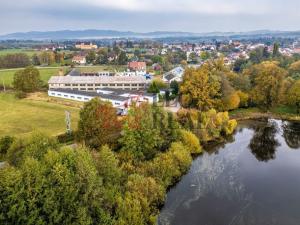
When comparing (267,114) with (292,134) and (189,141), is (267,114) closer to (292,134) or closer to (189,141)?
(292,134)

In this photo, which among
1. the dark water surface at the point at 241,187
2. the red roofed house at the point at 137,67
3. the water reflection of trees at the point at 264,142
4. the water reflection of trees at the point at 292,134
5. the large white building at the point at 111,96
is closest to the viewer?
the dark water surface at the point at 241,187

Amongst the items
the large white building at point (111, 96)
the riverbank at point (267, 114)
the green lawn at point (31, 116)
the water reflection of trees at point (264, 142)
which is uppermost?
the large white building at point (111, 96)

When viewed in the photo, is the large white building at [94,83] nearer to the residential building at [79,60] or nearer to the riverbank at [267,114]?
the riverbank at [267,114]

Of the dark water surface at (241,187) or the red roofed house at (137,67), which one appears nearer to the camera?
the dark water surface at (241,187)

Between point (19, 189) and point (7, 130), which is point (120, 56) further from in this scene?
point (19, 189)

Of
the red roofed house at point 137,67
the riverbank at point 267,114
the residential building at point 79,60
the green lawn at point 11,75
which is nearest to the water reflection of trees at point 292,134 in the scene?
the riverbank at point 267,114

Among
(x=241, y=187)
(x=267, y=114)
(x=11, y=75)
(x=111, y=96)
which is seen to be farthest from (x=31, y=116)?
(x=11, y=75)

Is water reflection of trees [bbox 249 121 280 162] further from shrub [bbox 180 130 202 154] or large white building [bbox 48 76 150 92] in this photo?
large white building [bbox 48 76 150 92]
